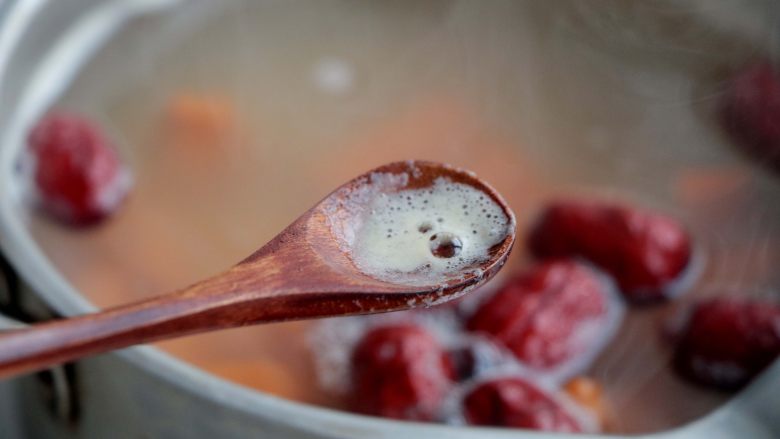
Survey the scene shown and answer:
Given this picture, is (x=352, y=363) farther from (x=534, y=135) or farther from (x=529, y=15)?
(x=529, y=15)

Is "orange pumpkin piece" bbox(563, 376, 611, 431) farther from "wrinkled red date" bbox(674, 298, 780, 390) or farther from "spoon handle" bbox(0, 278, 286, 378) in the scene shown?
"spoon handle" bbox(0, 278, 286, 378)

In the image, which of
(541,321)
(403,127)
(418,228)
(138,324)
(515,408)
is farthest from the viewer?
(403,127)

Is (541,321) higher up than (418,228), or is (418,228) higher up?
(418,228)

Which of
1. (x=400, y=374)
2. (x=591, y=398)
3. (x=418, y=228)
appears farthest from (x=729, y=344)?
(x=418, y=228)

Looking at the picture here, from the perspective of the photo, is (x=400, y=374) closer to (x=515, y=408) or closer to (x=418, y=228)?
(x=515, y=408)

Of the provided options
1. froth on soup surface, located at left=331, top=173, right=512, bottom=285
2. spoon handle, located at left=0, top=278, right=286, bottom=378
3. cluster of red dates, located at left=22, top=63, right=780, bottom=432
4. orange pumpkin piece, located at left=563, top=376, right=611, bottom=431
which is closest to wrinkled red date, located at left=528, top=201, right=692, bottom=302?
cluster of red dates, located at left=22, top=63, right=780, bottom=432

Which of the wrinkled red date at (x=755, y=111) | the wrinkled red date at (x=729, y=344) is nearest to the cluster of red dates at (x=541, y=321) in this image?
the wrinkled red date at (x=729, y=344)
